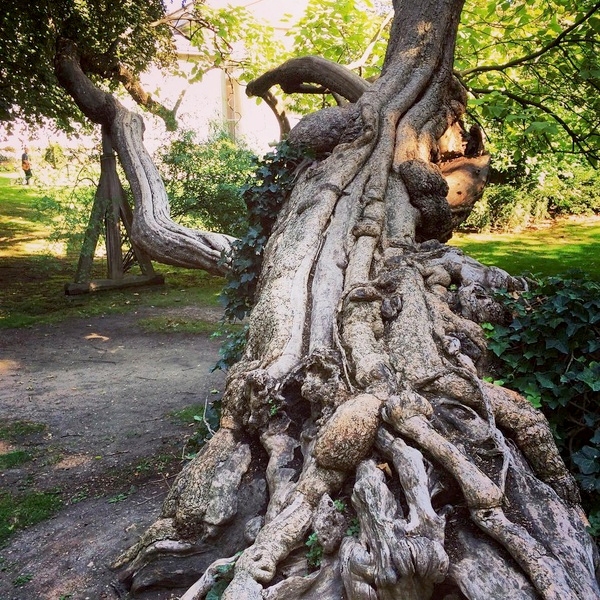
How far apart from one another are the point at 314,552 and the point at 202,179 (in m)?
9.85

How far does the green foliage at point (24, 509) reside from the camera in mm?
3512

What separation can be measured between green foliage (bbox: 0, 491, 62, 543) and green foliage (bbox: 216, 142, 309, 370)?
2015 mm

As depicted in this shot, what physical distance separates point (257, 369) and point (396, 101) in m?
3.55

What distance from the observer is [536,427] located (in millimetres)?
2426

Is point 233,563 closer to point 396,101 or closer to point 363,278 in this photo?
point 363,278

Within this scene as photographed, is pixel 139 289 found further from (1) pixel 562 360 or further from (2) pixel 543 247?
(1) pixel 562 360

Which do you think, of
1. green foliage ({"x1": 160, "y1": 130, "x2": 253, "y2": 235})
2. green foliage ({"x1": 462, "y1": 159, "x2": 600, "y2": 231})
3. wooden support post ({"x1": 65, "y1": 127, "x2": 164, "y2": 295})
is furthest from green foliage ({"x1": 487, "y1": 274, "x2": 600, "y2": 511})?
green foliage ({"x1": 462, "y1": 159, "x2": 600, "y2": 231})

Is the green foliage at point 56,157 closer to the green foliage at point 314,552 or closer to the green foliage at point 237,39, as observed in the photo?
the green foliage at point 237,39

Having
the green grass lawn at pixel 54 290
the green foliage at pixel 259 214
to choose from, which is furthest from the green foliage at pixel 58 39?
the green foliage at pixel 259 214

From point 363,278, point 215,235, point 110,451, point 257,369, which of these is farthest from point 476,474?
point 215,235

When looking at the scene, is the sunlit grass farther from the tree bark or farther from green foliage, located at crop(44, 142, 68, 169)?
the tree bark

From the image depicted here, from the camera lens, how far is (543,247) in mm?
12062

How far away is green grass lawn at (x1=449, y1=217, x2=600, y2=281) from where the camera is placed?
32.8 feet

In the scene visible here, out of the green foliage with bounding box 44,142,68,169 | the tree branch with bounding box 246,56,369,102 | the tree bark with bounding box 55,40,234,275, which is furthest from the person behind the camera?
the green foliage with bounding box 44,142,68,169
